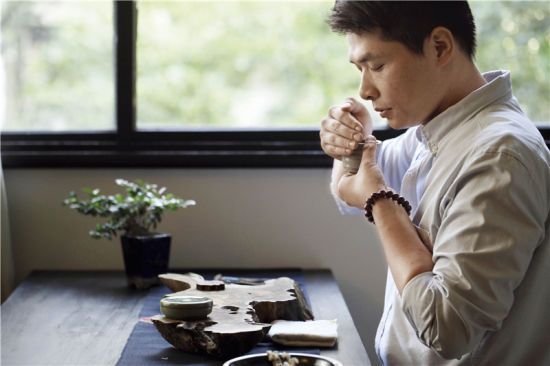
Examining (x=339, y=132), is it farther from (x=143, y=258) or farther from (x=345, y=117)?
(x=143, y=258)

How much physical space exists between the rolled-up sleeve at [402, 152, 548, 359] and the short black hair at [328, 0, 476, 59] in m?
0.25

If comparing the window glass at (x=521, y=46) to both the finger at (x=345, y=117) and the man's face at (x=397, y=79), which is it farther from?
the man's face at (x=397, y=79)

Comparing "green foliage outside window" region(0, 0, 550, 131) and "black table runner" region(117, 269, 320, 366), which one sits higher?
"green foliage outside window" region(0, 0, 550, 131)

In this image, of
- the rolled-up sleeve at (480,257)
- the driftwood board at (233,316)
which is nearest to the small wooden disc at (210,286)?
the driftwood board at (233,316)

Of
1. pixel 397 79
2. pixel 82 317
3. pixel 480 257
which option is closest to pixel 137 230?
pixel 82 317

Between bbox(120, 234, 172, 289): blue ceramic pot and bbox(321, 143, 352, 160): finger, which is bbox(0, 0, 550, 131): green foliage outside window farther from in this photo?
bbox(321, 143, 352, 160): finger

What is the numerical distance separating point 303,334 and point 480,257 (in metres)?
0.45

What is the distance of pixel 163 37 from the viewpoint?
2.33 meters

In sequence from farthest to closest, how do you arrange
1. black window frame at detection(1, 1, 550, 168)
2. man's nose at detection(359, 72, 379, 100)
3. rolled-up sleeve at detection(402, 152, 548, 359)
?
black window frame at detection(1, 1, 550, 168) < man's nose at detection(359, 72, 379, 100) < rolled-up sleeve at detection(402, 152, 548, 359)

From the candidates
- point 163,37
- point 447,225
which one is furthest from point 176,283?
point 163,37

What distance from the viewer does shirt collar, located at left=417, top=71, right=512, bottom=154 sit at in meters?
1.17

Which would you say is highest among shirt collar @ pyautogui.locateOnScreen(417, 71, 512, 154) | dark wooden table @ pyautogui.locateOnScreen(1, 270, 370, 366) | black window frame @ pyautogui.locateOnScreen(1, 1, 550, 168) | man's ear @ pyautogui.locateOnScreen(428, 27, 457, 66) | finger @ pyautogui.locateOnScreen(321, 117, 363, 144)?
man's ear @ pyautogui.locateOnScreen(428, 27, 457, 66)

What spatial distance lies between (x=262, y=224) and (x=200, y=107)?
0.46m

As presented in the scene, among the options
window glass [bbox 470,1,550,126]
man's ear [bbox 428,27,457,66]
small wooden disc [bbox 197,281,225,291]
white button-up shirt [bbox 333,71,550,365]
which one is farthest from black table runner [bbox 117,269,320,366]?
window glass [bbox 470,1,550,126]
